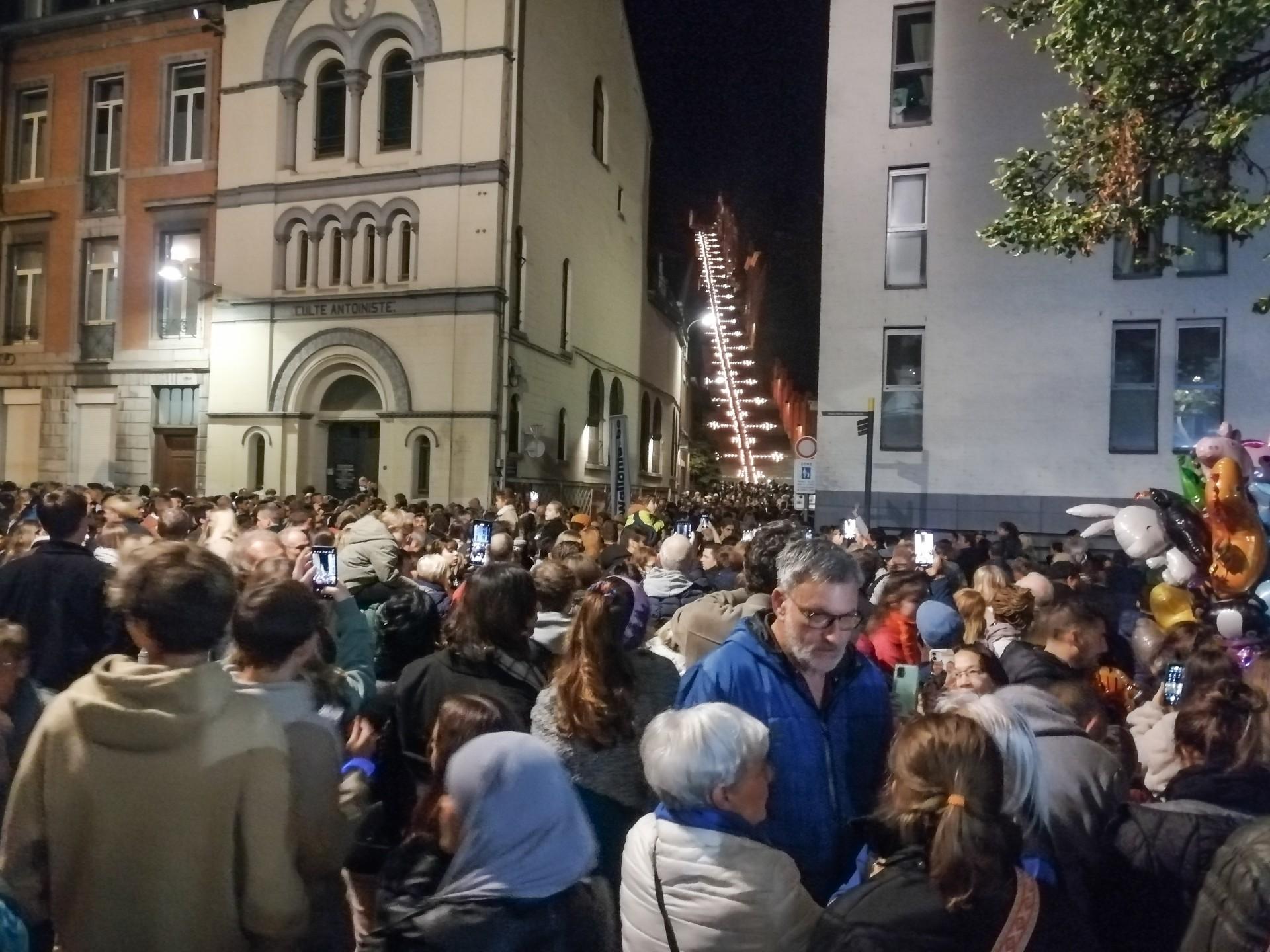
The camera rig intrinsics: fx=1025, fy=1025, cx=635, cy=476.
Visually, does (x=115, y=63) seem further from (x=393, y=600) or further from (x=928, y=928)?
(x=928, y=928)

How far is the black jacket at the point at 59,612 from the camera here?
4824 millimetres

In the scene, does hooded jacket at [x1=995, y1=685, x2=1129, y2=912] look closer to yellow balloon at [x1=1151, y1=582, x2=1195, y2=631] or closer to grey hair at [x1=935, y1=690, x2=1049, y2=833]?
grey hair at [x1=935, y1=690, x2=1049, y2=833]

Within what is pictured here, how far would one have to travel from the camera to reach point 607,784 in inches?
137

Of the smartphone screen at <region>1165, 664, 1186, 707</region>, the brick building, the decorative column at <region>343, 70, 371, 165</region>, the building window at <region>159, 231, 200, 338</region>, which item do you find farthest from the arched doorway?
the smartphone screen at <region>1165, 664, 1186, 707</region>

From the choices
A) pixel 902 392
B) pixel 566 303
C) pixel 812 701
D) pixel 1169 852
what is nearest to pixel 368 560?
pixel 812 701

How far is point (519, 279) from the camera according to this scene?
23.8m

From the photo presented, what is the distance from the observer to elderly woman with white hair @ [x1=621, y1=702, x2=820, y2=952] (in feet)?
8.15

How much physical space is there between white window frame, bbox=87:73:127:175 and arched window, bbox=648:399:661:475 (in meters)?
17.9

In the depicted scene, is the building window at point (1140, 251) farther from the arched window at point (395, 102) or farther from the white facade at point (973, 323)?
the arched window at point (395, 102)

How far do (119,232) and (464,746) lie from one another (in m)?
27.8

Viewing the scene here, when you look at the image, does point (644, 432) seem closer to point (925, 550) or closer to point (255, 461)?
point (255, 461)

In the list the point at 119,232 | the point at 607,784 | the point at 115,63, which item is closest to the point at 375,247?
the point at 119,232

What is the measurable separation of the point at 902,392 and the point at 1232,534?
835cm

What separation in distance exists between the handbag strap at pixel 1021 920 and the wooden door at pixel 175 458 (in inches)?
1025
